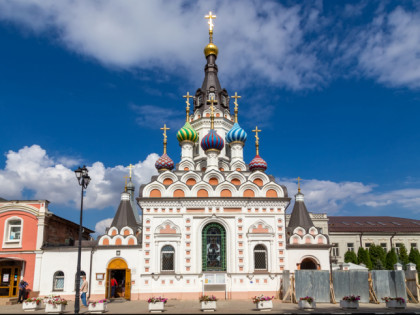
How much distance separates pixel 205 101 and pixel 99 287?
15752 mm

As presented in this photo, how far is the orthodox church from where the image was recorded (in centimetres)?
2242

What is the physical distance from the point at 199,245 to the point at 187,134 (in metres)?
8.78

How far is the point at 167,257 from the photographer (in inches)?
905

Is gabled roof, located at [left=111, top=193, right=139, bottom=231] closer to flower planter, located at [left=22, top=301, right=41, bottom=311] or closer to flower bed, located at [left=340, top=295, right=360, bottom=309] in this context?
flower planter, located at [left=22, top=301, right=41, bottom=311]

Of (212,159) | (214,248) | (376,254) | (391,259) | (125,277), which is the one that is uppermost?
(212,159)

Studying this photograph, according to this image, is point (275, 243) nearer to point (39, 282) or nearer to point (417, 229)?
point (39, 282)

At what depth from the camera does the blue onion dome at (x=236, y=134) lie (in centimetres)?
2831

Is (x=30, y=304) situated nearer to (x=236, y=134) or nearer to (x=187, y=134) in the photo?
(x=187, y=134)

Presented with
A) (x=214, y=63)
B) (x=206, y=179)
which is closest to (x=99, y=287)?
(x=206, y=179)

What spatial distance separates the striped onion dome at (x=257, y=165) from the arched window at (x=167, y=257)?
8405 millimetres

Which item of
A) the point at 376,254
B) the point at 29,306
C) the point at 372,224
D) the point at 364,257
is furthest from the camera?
the point at 372,224

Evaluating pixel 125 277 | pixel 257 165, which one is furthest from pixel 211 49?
pixel 125 277

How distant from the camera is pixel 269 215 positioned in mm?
23797

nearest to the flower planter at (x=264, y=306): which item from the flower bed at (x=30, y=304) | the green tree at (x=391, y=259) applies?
the flower bed at (x=30, y=304)
